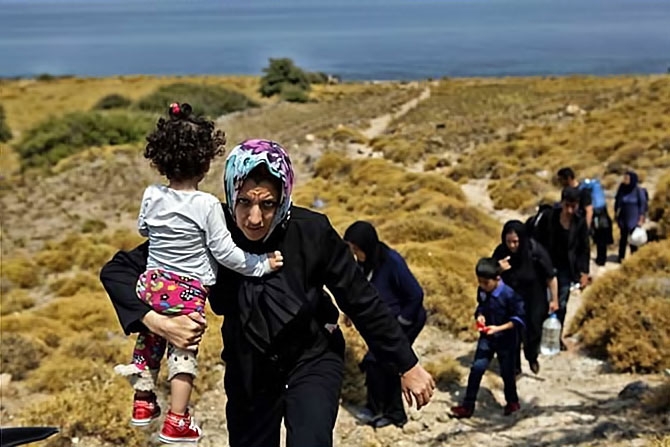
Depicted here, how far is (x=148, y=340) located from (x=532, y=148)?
2184cm

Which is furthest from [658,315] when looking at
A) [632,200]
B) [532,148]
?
[532,148]

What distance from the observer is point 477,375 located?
5973 mm

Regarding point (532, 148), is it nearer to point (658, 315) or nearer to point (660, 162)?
point (660, 162)

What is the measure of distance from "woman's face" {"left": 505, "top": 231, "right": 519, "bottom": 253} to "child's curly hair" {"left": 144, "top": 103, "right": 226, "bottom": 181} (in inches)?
144

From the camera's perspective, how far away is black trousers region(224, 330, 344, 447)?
2.67 m

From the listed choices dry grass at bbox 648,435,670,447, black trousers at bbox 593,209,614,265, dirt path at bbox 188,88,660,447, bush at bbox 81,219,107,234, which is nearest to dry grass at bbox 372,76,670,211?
black trousers at bbox 593,209,614,265

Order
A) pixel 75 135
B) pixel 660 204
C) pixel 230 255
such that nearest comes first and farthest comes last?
pixel 230 255
pixel 660 204
pixel 75 135

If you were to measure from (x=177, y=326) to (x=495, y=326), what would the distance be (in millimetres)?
3452

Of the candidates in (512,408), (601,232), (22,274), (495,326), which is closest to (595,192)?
(601,232)

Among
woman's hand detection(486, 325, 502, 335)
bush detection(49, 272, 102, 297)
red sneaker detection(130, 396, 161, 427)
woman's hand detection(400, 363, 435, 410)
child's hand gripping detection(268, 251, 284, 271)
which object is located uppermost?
child's hand gripping detection(268, 251, 284, 271)

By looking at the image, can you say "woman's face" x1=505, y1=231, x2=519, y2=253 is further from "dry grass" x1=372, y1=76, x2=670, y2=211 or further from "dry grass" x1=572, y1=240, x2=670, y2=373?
"dry grass" x1=372, y1=76, x2=670, y2=211

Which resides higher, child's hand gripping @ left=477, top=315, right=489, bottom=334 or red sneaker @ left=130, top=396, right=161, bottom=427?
red sneaker @ left=130, top=396, right=161, bottom=427

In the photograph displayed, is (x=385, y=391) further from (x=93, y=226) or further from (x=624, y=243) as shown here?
(x=93, y=226)

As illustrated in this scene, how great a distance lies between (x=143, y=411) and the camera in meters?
3.08
